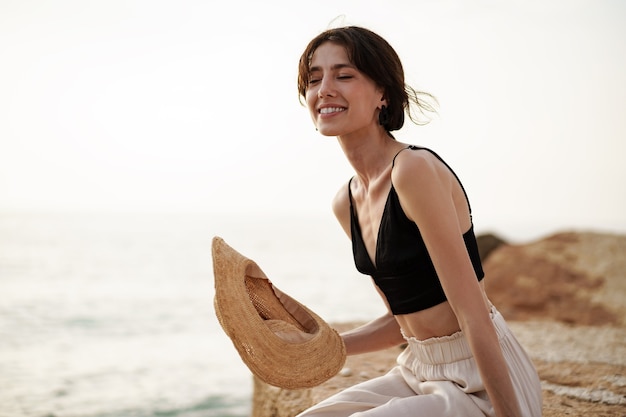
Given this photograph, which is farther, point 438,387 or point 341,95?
point 341,95

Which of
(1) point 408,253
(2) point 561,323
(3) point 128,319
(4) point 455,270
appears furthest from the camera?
(3) point 128,319

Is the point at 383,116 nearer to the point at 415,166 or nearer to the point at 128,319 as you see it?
the point at 415,166

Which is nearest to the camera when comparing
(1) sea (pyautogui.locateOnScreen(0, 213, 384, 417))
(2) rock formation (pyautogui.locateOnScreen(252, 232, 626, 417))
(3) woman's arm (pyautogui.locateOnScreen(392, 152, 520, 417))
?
(3) woman's arm (pyautogui.locateOnScreen(392, 152, 520, 417))

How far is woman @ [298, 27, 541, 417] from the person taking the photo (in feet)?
6.11

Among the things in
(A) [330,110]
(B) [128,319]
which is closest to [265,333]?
(A) [330,110]

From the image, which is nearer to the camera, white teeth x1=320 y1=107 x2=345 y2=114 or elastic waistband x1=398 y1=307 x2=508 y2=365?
elastic waistband x1=398 y1=307 x2=508 y2=365

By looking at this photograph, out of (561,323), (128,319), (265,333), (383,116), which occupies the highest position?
(128,319)

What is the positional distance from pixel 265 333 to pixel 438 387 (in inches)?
23.8

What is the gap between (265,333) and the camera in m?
1.90

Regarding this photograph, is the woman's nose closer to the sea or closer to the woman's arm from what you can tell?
the woman's arm

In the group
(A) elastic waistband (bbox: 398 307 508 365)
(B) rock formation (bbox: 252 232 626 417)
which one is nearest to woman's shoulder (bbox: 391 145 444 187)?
(A) elastic waistband (bbox: 398 307 508 365)

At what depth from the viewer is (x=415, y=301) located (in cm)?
208

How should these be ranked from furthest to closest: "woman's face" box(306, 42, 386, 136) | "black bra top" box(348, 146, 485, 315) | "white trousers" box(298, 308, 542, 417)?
"woman's face" box(306, 42, 386, 136), "black bra top" box(348, 146, 485, 315), "white trousers" box(298, 308, 542, 417)

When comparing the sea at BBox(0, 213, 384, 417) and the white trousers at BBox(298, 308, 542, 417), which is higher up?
the sea at BBox(0, 213, 384, 417)
